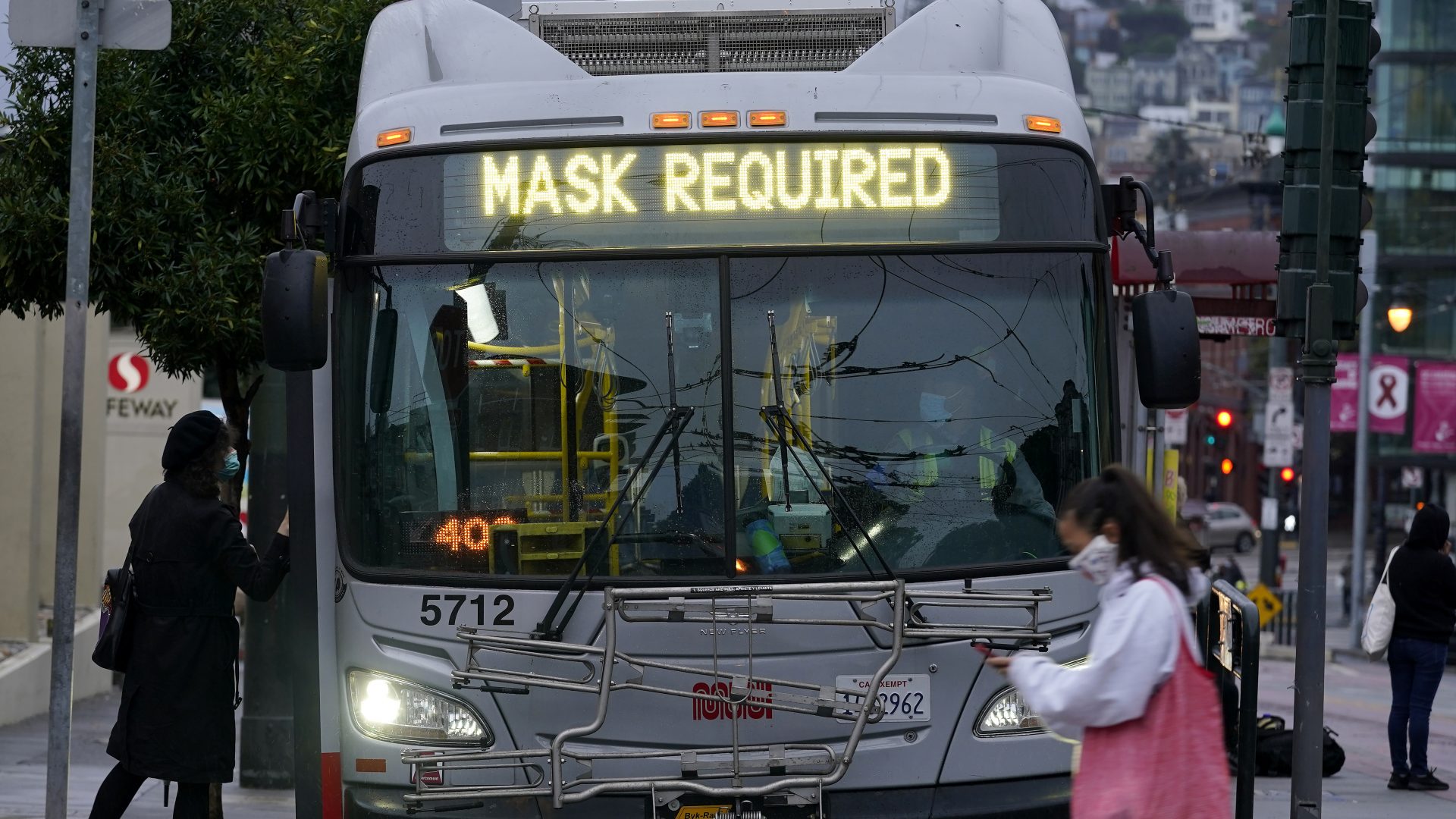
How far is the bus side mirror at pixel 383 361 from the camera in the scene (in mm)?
6125

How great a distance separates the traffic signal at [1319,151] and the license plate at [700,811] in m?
3.60

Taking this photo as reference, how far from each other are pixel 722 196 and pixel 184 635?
8.58ft

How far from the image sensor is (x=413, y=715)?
19.6 ft

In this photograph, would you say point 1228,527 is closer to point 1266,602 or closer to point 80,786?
point 1266,602

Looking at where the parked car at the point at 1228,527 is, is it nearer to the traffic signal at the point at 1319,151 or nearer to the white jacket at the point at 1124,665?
the traffic signal at the point at 1319,151

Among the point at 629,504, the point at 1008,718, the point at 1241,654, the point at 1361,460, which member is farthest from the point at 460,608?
the point at 1361,460

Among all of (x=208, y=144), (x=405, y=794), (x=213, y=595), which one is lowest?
(x=405, y=794)

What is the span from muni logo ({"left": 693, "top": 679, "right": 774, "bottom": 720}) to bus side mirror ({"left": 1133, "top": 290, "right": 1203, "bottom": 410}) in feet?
5.26

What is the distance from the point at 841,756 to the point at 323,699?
1852 mm

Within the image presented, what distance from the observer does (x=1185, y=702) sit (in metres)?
4.50

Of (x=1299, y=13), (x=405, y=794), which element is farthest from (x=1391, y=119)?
(x=405, y=794)

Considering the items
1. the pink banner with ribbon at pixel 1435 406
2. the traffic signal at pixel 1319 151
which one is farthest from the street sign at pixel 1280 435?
the traffic signal at pixel 1319 151

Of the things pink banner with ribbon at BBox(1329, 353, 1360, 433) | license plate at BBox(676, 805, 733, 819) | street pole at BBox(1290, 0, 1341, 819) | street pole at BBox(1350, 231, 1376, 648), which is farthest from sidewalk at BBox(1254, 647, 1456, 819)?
pink banner with ribbon at BBox(1329, 353, 1360, 433)

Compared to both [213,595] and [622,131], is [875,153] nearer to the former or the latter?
[622,131]
